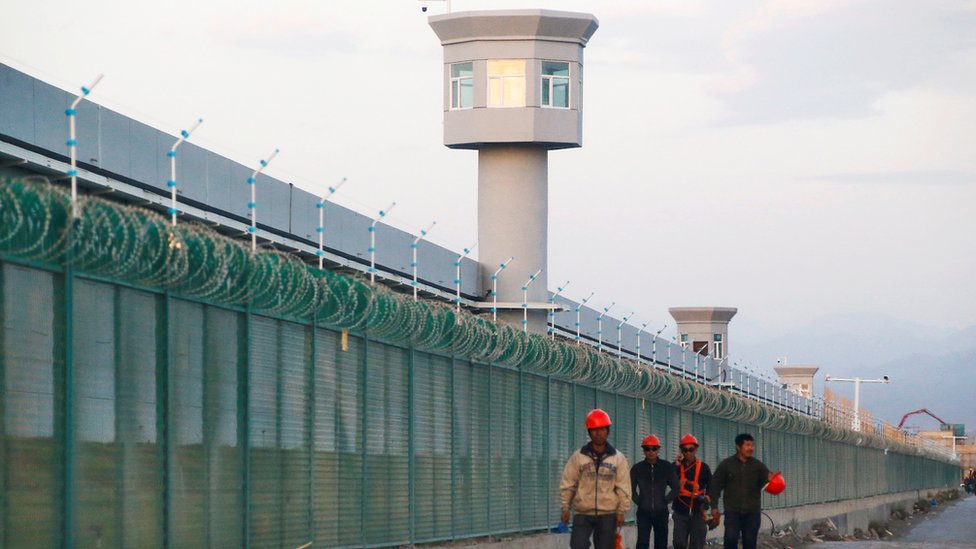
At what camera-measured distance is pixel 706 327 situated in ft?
306

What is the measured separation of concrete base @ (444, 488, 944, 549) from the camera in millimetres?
20328

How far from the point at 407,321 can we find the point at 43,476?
673 centimetres

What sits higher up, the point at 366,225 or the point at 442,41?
the point at 442,41

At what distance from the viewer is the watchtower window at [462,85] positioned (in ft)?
127

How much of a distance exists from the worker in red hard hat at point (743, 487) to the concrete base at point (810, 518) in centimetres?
270

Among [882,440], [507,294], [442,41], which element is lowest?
A: [882,440]

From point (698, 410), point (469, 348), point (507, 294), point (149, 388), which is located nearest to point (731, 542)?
point (469, 348)

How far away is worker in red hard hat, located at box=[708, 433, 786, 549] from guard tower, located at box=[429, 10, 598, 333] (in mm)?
20654

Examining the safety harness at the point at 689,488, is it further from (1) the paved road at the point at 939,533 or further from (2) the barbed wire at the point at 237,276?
(1) the paved road at the point at 939,533

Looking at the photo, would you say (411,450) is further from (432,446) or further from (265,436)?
(265,436)

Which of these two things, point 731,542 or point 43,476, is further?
point 731,542

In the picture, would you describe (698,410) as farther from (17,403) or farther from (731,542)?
(17,403)

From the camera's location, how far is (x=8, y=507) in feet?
31.1

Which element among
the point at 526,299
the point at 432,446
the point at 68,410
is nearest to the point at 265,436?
the point at 68,410
